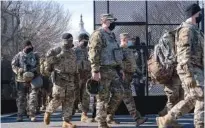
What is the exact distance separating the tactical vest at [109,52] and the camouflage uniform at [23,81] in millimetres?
3831

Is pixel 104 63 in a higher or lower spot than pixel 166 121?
higher

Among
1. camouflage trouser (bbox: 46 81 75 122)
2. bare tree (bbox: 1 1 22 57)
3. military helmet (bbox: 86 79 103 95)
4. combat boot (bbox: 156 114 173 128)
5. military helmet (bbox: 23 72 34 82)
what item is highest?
bare tree (bbox: 1 1 22 57)

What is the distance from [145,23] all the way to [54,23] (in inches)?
1498

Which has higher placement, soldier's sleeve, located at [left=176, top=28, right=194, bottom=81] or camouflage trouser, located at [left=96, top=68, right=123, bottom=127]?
soldier's sleeve, located at [left=176, top=28, right=194, bottom=81]

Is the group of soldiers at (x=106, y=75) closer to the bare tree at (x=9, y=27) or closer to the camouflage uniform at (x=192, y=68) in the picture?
the camouflage uniform at (x=192, y=68)

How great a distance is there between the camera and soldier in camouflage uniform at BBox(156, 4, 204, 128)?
7.37 m

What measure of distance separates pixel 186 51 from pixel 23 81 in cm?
590

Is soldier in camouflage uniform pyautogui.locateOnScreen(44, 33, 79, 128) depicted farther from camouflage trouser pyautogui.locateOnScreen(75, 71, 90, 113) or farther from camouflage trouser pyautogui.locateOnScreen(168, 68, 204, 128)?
camouflage trouser pyautogui.locateOnScreen(168, 68, 204, 128)

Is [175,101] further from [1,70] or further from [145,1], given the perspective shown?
[1,70]

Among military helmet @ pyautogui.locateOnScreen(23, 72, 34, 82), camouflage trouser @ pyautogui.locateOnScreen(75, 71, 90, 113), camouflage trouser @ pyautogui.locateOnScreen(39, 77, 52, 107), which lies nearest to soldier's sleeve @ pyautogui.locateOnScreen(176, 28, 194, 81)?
camouflage trouser @ pyautogui.locateOnScreen(75, 71, 90, 113)

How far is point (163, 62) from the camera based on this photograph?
9.29 metres

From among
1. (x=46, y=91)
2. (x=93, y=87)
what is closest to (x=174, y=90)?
(x=93, y=87)

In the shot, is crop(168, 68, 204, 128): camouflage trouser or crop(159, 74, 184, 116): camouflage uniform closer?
crop(168, 68, 204, 128): camouflage trouser

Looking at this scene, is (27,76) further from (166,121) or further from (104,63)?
(166,121)
